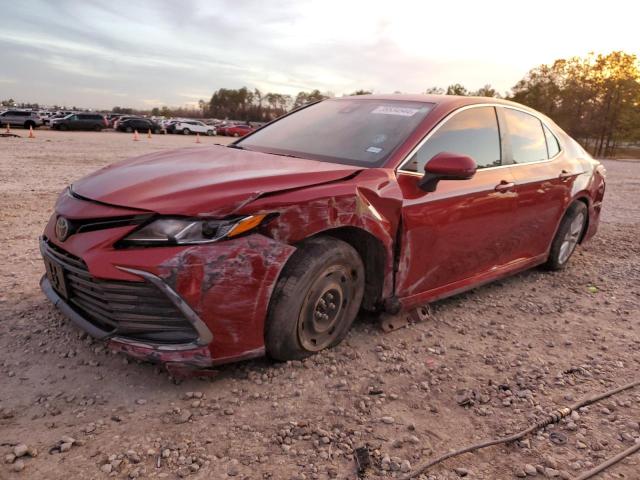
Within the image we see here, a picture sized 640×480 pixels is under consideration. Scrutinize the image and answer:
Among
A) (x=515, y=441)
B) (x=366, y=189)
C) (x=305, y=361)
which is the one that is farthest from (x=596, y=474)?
(x=366, y=189)

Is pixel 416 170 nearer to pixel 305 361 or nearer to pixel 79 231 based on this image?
pixel 305 361

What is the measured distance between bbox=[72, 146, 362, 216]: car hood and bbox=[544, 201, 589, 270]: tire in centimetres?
289

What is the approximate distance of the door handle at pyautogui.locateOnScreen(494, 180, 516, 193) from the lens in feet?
12.4

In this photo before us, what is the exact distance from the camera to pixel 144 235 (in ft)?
7.83

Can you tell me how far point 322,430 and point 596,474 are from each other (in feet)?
4.02

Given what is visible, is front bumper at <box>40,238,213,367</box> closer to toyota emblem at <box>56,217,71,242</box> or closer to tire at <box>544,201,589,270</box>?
toyota emblem at <box>56,217,71,242</box>

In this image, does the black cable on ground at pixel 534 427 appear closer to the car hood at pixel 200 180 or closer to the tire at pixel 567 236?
the car hood at pixel 200 180

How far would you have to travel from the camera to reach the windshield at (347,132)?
3.29 meters

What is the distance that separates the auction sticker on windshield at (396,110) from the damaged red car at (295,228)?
0.05ft

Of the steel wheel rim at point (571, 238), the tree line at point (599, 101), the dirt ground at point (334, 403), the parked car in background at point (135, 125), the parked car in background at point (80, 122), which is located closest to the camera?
the dirt ground at point (334, 403)

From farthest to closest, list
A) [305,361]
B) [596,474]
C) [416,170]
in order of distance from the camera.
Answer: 1. [416,170]
2. [305,361]
3. [596,474]

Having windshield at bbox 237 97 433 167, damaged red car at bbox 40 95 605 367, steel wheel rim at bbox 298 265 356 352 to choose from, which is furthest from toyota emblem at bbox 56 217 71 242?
windshield at bbox 237 97 433 167

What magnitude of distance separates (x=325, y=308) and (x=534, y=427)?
1241 millimetres

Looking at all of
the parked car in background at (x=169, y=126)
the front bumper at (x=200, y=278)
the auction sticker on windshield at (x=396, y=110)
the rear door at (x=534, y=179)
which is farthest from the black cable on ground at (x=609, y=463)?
the parked car in background at (x=169, y=126)
